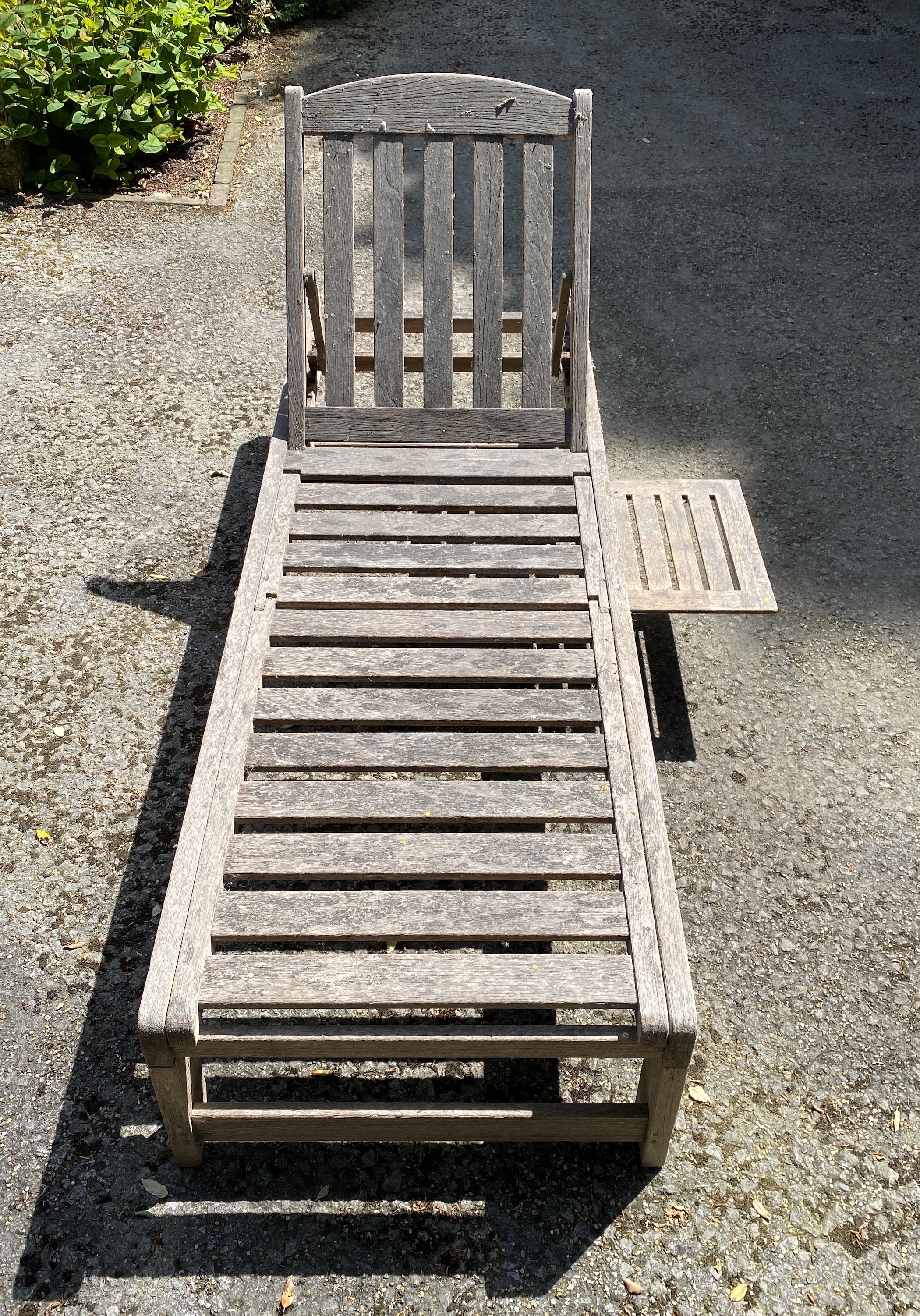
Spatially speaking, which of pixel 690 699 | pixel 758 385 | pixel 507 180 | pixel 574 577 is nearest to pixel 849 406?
pixel 758 385

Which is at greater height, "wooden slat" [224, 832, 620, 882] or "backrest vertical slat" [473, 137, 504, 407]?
"backrest vertical slat" [473, 137, 504, 407]

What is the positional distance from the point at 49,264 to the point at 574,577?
3.65m

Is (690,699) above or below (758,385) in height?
below

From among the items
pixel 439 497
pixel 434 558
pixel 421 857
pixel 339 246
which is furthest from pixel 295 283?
pixel 421 857

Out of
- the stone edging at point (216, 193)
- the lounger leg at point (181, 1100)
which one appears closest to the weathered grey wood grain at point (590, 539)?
the lounger leg at point (181, 1100)

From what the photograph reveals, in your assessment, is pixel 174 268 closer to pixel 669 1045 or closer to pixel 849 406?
pixel 849 406

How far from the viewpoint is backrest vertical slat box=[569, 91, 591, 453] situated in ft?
11.1

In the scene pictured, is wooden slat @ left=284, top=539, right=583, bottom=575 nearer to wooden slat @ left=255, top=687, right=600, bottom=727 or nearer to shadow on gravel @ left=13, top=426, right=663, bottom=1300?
wooden slat @ left=255, top=687, right=600, bottom=727

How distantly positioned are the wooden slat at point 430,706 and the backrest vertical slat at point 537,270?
1.26 metres

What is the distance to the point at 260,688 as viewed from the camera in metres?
2.67

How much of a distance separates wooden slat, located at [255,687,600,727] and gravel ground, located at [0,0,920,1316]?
63 cm

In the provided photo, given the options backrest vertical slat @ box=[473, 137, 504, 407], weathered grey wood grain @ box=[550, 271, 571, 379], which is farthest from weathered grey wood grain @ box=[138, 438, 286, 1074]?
weathered grey wood grain @ box=[550, 271, 571, 379]

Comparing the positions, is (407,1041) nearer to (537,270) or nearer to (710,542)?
(710,542)

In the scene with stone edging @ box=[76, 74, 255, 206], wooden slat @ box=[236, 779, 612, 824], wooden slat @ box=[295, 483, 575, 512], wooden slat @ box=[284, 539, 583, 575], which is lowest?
wooden slat @ box=[236, 779, 612, 824]
